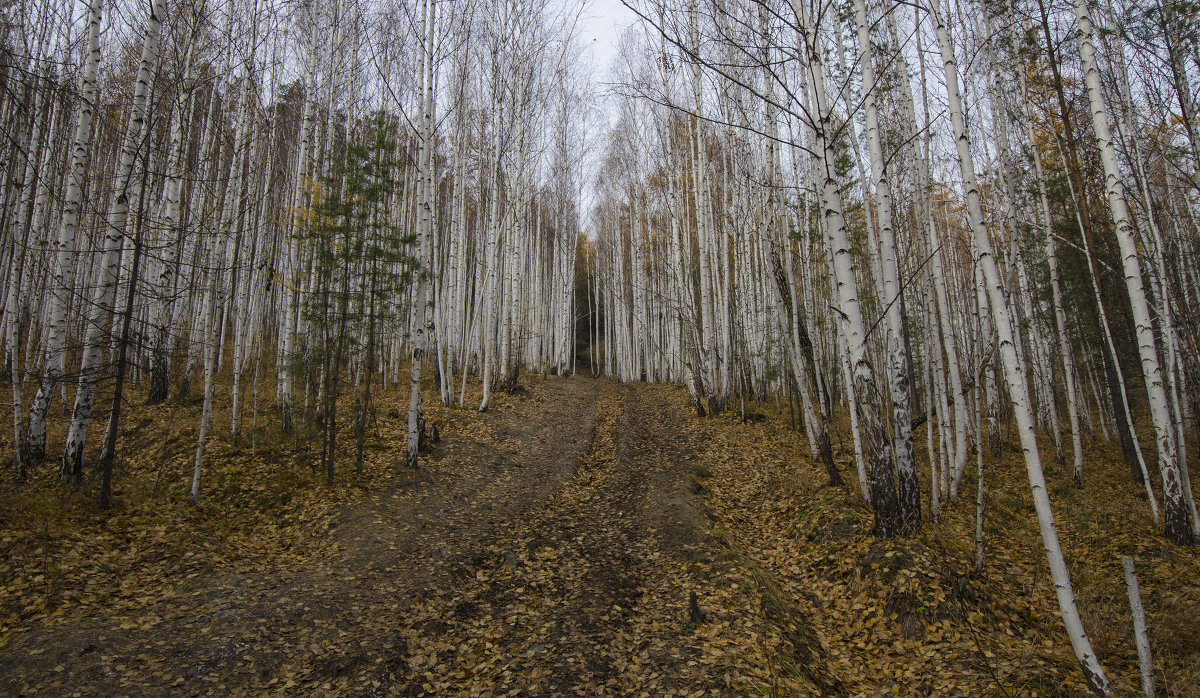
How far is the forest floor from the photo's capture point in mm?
3419

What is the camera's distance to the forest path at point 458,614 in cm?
333

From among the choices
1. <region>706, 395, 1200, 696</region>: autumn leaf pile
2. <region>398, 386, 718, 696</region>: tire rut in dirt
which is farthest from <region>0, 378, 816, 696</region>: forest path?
<region>706, 395, 1200, 696</region>: autumn leaf pile

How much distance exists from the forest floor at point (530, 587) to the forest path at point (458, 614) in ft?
0.07

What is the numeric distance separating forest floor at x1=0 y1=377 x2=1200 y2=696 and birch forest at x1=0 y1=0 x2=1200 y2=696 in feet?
0.12

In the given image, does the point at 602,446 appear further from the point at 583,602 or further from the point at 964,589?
the point at 964,589

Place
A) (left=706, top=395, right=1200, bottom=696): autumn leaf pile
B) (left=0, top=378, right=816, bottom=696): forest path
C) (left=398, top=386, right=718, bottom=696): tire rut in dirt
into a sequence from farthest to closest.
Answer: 1. (left=398, top=386, right=718, bottom=696): tire rut in dirt
2. (left=706, top=395, right=1200, bottom=696): autumn leaf pile
3. (left=0, top=378, right=816, bottom=696): forest path

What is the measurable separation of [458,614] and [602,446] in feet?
21.3

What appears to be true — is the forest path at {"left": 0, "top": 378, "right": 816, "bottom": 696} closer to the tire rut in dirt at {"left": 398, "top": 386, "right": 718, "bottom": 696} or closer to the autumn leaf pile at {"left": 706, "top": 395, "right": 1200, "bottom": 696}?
the tire rut in dirt at {"left": 398, "top": 386, "right": 718, "bottom": 696}

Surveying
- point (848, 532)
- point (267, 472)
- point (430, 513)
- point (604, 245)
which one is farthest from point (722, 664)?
point (604, 245)

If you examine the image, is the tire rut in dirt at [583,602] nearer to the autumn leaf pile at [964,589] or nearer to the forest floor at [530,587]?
the forest floor at [530,587]

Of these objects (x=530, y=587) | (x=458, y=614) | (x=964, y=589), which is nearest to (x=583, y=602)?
(x=530, y=587)

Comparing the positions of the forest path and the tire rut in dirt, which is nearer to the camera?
the forest path

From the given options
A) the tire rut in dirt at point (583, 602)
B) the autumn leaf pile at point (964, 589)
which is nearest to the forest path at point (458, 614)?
the tire rut in dirt at point (583, 602)

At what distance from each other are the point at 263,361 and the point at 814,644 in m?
16.2
